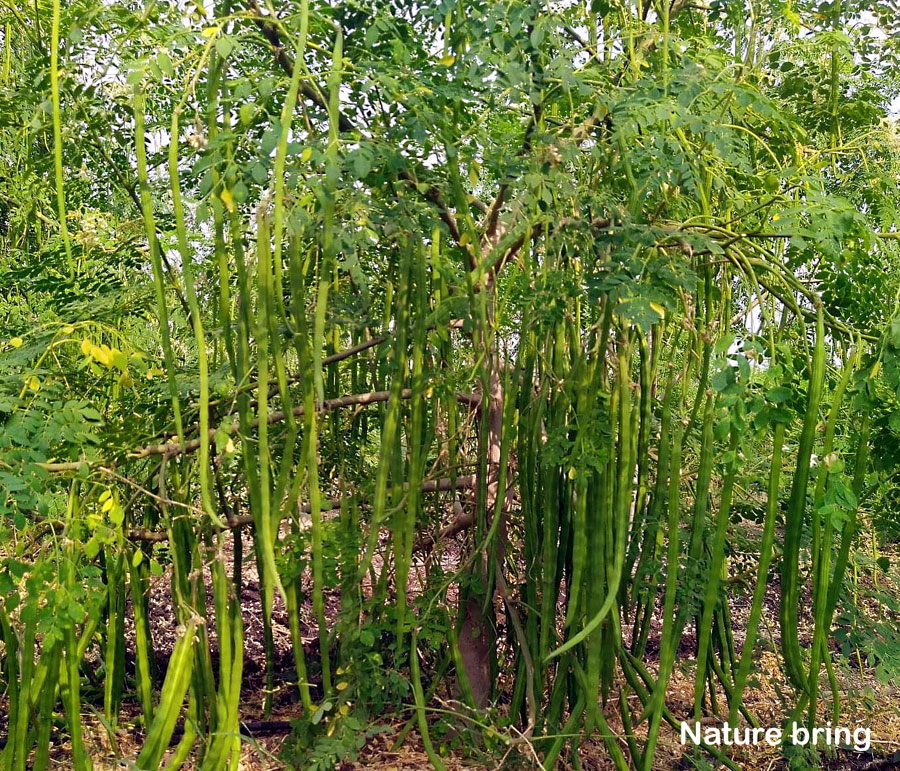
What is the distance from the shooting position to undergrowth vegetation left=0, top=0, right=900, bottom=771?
188cm

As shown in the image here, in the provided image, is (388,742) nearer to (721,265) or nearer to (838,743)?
(838,743)

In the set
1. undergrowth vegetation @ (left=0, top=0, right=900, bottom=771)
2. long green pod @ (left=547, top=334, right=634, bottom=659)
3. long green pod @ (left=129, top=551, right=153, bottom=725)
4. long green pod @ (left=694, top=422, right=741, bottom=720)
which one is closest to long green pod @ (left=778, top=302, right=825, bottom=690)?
undergrowth vegetation @ (left=0, top=0, right=900, bottom=771)

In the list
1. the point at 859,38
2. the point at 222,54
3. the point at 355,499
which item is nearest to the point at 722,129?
the point at 222,54

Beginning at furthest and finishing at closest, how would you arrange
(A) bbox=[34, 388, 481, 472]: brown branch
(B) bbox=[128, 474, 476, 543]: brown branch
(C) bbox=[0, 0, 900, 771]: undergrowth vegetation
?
(B) bbox=[128, 474, 476, 543]: brown branch < (A) bbox=[34, 388, 481, 472]: brown branch < (C) bbox=[0, 0, 900, 771]: undergrowth vegetation

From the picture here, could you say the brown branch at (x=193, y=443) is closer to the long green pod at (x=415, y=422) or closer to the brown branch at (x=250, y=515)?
the long green pod at (x=415, y=422)

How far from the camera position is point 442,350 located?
7.66ft

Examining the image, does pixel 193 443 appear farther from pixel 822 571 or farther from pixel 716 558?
pixel 822 571

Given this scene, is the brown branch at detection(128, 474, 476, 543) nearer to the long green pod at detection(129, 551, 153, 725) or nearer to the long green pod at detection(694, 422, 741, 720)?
the long green pod at detection(129, 551, 153, 725)

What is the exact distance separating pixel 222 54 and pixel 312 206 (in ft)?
1.50

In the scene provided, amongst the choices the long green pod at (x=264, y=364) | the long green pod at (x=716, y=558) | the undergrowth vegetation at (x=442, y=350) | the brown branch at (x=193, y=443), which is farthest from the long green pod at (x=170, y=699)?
the long green pod at (x=716, y=558)

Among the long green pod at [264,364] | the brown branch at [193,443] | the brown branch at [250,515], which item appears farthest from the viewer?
the brown branch at [250,515]

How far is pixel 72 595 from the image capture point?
1.94 metres

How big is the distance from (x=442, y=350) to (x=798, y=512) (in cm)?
96

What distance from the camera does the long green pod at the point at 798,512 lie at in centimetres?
188
